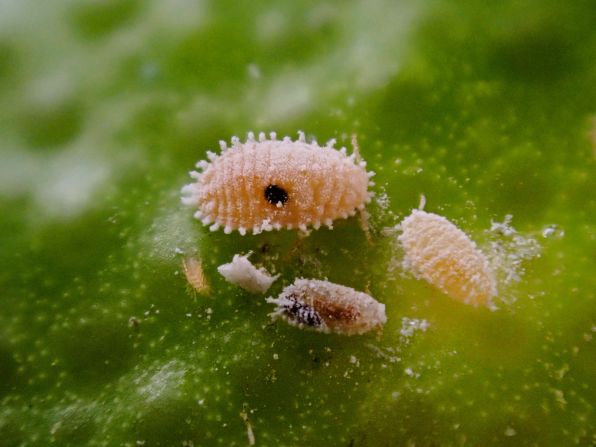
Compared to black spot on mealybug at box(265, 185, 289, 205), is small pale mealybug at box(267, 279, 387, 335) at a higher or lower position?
lower

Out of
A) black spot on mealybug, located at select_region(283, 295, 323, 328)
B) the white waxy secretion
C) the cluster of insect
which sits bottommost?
black spot on mealybug, located at select_region(283, 295, 323, 328)

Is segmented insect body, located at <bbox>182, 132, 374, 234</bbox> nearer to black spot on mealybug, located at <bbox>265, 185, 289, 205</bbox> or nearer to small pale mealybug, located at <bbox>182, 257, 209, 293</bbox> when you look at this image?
black spot on mealybug, located at <bbox>265, 185, 289, 205</bbox>

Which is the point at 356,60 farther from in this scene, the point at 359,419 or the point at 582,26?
the point at 359,419

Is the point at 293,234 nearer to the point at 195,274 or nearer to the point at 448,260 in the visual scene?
the point at 195,274

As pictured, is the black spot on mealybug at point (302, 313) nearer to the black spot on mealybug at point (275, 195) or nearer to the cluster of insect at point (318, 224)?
the cluster of insect at point (318, 224)

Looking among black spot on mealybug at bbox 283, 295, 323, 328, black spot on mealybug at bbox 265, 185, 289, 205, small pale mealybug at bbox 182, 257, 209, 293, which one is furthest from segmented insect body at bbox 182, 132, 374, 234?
black spot on mealybug at bbox 283, 295, 323, 328

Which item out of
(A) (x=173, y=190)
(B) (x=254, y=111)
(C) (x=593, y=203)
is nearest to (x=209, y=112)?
(B) (x=254, y=111)

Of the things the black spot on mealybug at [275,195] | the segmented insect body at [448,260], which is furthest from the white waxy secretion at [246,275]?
the segmented insect body at [448,260]
